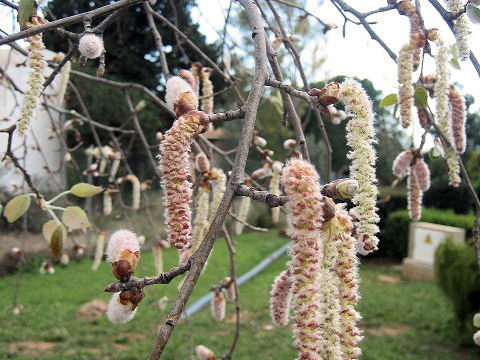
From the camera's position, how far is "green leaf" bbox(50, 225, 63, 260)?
95cm

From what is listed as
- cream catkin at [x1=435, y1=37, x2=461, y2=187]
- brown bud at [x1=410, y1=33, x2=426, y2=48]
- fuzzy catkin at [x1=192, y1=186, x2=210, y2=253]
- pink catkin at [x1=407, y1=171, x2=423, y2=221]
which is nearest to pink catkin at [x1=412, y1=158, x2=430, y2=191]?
pink catkin at [x1=407, y1=171, x2=423, y2=221]

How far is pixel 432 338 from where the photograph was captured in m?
4.30

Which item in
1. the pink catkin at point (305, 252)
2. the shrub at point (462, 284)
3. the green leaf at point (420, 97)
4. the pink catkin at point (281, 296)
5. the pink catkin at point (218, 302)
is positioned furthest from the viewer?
the shrub at point (462, 284)

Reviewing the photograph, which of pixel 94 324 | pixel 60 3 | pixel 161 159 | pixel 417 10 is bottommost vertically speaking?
pixel 94 324

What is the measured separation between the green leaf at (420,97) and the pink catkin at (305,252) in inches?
23.0

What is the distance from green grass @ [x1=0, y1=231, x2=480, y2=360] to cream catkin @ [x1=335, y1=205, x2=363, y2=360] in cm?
253

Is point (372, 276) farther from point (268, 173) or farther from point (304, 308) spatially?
point (304, 308)

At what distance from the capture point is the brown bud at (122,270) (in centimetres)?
52

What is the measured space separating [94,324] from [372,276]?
385 centimetres

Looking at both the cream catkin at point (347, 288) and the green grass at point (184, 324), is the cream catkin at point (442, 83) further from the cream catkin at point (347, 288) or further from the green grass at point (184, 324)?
the green grass at point (184, 324)

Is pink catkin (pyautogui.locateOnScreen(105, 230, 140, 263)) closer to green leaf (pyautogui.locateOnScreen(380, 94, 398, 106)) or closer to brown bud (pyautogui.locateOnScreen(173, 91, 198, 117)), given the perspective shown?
brown bud (pyautogui.locateOnScreen(173, 91, 198, 117))

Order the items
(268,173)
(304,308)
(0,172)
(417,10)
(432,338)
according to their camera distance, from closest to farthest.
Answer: (304,308) → (417,10) → (268,173) → (432,338) → (0,172)

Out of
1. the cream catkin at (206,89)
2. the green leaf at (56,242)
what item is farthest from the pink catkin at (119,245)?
the cream catkin at (206,89)

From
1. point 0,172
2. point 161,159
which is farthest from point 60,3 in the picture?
point 161,159
